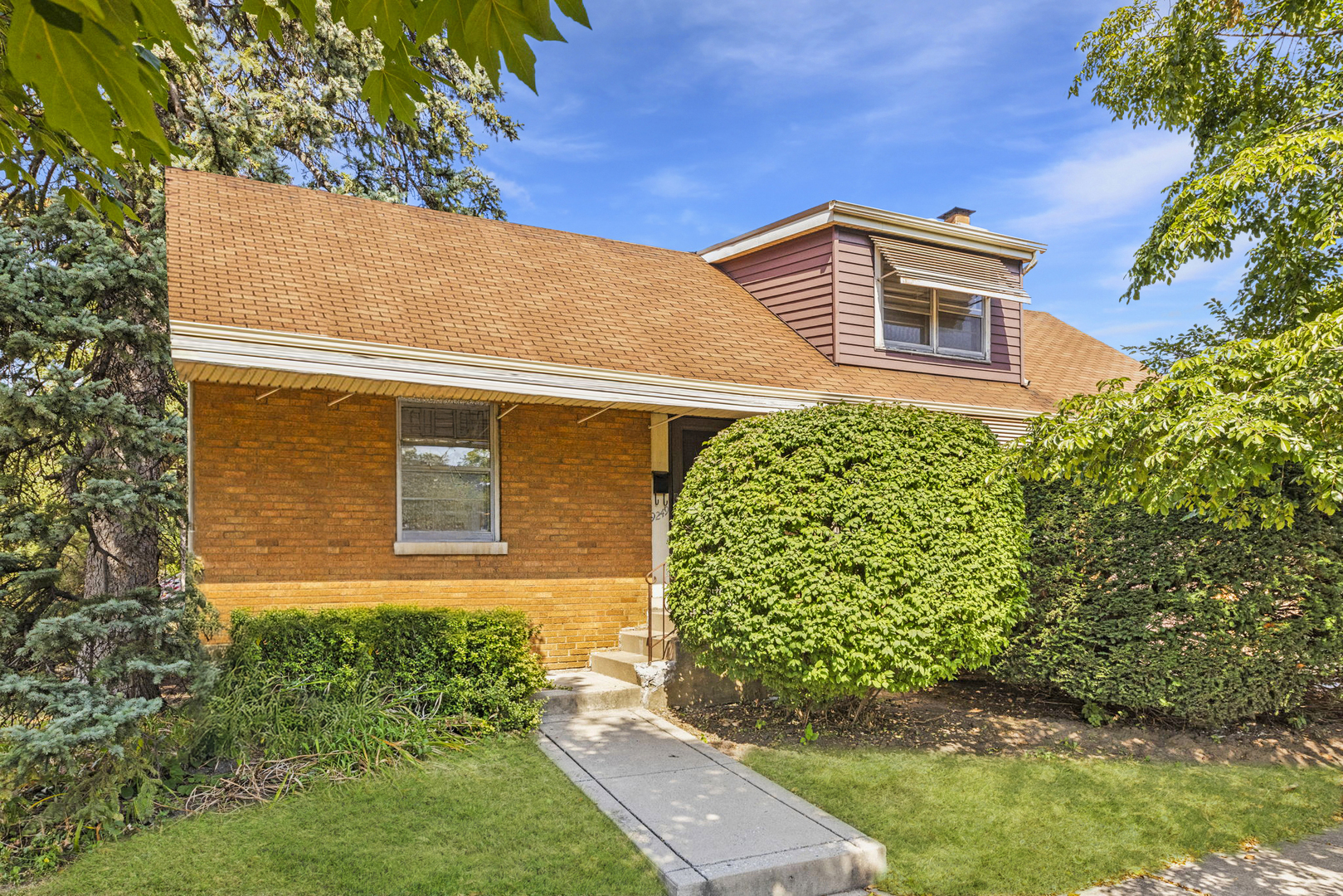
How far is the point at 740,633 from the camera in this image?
7.24m

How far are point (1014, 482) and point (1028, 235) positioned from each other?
295 inches

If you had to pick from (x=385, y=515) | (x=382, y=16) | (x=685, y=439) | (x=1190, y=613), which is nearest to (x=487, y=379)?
(x=385, y=515)

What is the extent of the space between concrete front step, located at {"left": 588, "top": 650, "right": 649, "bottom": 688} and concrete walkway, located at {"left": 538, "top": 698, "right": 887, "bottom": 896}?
1.15m

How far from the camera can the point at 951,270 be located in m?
13.0

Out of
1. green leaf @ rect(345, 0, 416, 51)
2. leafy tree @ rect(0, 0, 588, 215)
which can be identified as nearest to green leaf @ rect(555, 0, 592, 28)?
leafy tree @ rect(0, 0, 588, 215)

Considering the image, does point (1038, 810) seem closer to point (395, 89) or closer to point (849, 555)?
point (849, 555)

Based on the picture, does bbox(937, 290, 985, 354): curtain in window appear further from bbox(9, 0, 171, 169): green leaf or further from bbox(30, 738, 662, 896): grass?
bbox(9, 0, 171, 169): green leaf

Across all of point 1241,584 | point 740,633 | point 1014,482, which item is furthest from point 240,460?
point 1241,584

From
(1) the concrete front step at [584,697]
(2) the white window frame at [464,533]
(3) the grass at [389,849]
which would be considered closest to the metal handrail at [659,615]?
(1) the concrete front step at [584,697]

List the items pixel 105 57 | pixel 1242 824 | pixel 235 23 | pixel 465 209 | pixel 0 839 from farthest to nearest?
pixel 465 209
pixel 235 23
pixel 1242 824
pixel 0 839
pixel 105 57

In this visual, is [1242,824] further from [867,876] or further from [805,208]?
[805,208]

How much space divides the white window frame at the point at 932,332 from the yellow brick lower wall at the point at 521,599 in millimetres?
5376

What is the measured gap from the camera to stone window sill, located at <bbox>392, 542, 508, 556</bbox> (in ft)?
29.4

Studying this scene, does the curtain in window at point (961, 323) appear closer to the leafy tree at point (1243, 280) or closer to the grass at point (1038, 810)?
the leafy tree at point (1243, 280)
